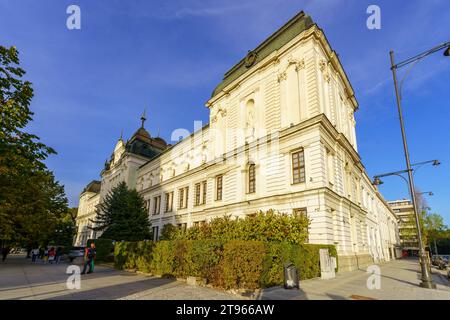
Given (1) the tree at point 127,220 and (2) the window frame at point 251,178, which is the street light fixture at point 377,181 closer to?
(2) the window frame at point 251,178

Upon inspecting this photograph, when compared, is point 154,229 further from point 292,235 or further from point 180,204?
point 292,235

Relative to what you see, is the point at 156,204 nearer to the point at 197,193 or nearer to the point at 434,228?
Result: the point at 197,193

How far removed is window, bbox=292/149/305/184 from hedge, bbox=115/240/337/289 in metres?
5.37

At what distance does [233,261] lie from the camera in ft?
32.4

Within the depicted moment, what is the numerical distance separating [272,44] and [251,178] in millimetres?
13403

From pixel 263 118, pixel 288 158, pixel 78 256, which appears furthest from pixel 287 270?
pixel 78 256

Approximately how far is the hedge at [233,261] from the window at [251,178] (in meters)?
8.84

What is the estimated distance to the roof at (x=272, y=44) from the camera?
2234 centimetres

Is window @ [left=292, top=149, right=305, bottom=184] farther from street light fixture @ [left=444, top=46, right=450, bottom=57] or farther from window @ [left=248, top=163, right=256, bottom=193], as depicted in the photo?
street light fixture @ [left=444, top=46, right=450, bottom=57]

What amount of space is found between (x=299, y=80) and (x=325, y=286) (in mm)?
16183

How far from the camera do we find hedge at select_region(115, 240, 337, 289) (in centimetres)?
957

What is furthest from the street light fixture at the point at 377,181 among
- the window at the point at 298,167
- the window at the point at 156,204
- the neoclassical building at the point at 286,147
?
the window at the point at 156,204

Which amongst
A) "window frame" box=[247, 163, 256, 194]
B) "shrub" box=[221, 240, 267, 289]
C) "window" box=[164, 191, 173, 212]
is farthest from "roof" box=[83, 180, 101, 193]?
"shrub" box=[221, 240, 267, 289]

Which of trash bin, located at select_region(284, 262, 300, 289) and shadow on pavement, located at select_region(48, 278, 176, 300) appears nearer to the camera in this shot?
shadow on pavement, located at select_region(48, 278, 176, 300)
